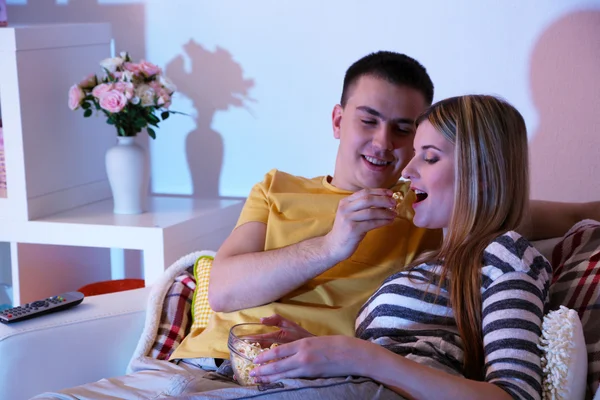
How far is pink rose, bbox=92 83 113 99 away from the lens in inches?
90.0

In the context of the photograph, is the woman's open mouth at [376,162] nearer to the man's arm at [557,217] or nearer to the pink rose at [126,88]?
the man's arm at [557,217]

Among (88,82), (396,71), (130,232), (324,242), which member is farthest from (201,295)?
(88,82)

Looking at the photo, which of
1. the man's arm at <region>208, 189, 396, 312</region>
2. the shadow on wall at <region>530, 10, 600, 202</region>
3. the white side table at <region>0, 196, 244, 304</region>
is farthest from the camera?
the white side table at <region>0, 196, 244, 304</region>

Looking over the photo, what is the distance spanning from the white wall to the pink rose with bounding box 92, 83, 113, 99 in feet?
0.99

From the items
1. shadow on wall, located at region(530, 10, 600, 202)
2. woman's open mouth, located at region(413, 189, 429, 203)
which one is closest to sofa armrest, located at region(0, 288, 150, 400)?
woman's open mouth, located at region(413, 189, 429, 203)

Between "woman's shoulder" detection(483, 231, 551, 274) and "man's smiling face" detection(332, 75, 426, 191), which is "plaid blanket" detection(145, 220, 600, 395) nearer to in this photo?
"woman's shoulder" detection(483, 231, 551, 274)

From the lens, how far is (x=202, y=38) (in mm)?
2482

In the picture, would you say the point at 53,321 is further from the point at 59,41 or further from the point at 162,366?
the point at 59,41

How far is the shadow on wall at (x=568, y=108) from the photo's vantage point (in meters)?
2.07

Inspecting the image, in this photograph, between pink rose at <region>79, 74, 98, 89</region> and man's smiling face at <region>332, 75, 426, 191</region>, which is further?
pink rose at <region>79, 74, 98, 89</region>

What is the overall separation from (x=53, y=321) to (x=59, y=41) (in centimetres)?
109

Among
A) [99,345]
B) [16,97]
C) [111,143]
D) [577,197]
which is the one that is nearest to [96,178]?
[111,143]

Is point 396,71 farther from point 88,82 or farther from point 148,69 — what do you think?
point 88,82

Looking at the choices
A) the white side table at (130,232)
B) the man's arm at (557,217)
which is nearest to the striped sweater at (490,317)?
the man's arm at (557,217)
